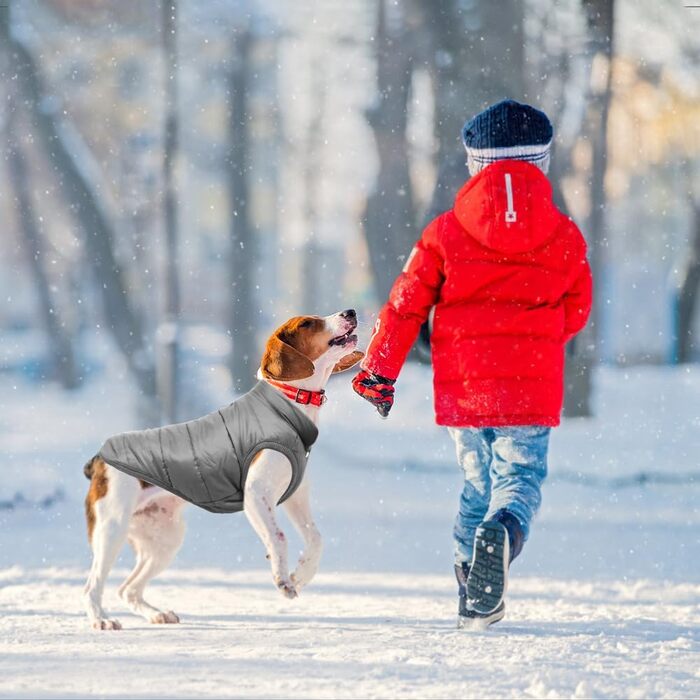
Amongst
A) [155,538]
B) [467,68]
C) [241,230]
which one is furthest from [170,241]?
[155,538]

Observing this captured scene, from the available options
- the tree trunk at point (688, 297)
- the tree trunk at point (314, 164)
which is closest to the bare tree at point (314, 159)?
the tree trunk at point (314, 164)

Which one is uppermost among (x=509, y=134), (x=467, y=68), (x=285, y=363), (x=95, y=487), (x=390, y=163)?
(x=467, y=68)

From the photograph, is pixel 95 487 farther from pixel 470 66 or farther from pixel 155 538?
pixel 470 66

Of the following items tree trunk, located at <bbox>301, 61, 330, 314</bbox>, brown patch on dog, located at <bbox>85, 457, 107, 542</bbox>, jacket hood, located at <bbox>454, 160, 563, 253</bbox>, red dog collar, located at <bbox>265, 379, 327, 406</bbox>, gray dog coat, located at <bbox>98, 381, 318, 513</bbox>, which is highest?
tree trunk, located at <bbox>301, 61, 330, 314</bbox>

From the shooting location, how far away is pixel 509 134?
13.4ft

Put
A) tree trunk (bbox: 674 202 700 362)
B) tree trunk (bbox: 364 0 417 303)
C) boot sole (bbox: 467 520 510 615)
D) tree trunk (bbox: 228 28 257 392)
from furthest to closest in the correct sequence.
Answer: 1. tree trunk (bbox: 674 202 700 362)
2. tree trunk (bbox: 228 28 257 392)
3. tree trunk (bbox: 364 0 417 303)
4. boot sole (bbox: 467 520 510 615)

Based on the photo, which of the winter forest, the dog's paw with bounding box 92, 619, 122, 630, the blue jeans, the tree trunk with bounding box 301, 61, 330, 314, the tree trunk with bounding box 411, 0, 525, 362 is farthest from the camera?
the tree trunk with bounding box 301, 61, 330, 314

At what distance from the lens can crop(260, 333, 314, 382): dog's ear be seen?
3877mm

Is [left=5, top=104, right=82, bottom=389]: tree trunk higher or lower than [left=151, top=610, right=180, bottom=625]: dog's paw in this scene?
higher

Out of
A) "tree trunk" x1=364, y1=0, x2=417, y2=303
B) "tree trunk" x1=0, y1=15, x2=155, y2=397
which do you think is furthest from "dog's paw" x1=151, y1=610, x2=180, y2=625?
"tree trunk" x1=0, y1=15, x2=155, y2=397

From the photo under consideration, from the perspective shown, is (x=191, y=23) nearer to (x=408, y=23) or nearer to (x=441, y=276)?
(x=408, y=23)

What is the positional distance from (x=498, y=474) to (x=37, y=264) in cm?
1201

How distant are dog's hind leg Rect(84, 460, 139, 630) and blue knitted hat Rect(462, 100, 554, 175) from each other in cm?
179

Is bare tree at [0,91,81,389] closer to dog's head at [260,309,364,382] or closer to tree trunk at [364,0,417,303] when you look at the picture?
tree trunk at [364,0,417,303]
